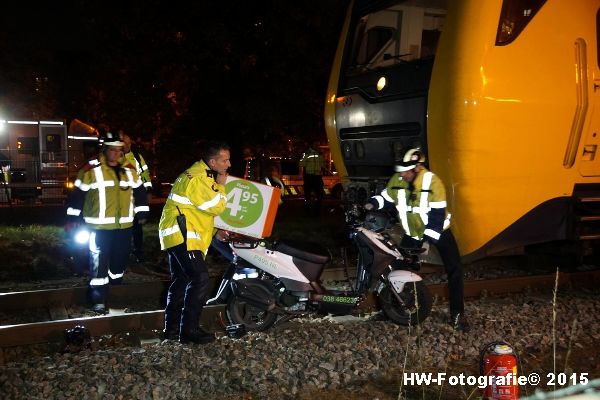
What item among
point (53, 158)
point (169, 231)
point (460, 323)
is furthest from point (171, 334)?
point (53, 158)

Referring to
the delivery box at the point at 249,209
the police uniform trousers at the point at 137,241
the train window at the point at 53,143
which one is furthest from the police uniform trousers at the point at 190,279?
the train window at the point at 53,143

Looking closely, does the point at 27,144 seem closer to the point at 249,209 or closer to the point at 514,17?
the point at 249,209

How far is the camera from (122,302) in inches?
284

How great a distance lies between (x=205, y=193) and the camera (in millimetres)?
5227

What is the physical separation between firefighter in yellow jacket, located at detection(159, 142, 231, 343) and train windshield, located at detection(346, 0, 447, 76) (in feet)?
8.69

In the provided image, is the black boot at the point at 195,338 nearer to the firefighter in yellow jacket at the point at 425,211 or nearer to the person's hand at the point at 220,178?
the person's hand at the point at 220,178

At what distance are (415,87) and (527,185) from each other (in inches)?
59.2

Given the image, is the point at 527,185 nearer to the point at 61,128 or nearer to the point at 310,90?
the point at 310,90

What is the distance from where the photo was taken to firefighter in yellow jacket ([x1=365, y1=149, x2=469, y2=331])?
585 cm

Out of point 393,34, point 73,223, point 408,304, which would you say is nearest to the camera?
point 408,304

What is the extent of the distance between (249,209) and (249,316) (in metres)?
1.00

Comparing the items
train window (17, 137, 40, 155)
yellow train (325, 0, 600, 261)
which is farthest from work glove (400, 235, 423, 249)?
train window (17, 137, 40, 155)

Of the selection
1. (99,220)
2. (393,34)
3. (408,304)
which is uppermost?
(393,34)

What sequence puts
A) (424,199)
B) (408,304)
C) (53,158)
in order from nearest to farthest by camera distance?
(424,199)
(408,304)
(53,158)
